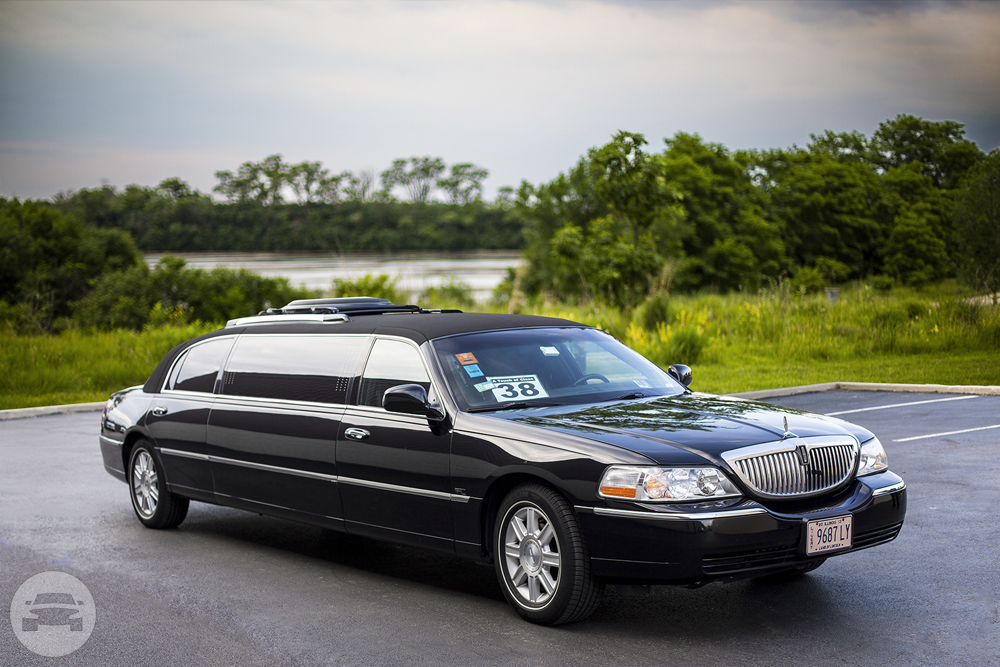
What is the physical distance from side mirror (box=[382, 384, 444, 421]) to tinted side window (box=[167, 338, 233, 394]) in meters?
2.51

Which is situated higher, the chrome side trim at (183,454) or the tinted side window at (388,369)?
the tinted side window at (388,369)

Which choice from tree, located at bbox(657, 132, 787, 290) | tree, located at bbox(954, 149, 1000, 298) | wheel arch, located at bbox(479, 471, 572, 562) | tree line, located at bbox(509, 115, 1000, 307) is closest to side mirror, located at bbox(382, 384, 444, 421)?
wheel arch, located at bbox(479, 471, 572, 562)

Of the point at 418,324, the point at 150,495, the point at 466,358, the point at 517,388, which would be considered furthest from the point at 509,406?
the point at 150,495

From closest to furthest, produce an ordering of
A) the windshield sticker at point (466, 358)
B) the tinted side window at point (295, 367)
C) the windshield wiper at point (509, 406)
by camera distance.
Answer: the windshield wiper at point (509, 406) < the windshield sticker at point (466, 358) < the tinted side window at point (295, 367)

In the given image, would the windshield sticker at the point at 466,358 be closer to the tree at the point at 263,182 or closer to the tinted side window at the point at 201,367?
the tinted side window at the point at 201,367

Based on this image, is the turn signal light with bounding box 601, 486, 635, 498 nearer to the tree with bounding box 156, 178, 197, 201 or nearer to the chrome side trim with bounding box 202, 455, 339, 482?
the chrome side trim with bounding box 202, 455, 339, 482

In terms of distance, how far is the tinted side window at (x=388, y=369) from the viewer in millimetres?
6454

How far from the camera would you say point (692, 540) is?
499 cm

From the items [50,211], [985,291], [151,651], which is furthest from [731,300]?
[50,211]

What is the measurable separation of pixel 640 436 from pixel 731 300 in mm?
24493

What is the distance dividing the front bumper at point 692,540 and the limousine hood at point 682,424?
30cm

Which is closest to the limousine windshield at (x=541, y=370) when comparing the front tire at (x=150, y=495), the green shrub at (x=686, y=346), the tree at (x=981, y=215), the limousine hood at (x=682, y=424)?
the limousine hood at (x=682, y=424)

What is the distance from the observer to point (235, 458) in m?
7.49

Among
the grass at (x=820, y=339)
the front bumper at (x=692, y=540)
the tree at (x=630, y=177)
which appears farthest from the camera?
the tree at (x=630, y=177)
